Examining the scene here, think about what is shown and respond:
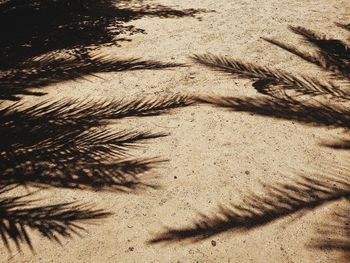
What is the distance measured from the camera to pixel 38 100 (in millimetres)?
5090

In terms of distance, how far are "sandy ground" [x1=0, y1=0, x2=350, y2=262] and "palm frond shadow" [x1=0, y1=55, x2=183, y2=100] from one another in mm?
233

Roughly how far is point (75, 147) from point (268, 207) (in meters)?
2.40

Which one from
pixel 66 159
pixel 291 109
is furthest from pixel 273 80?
pixel 66 159

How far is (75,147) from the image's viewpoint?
393cm

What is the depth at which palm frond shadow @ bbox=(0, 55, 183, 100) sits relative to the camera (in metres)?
5.49

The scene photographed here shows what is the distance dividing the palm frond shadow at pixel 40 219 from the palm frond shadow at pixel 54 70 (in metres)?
2.48

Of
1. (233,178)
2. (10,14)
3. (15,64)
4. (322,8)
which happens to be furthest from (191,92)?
(10,14)

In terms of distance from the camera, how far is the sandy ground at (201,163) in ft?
9.57

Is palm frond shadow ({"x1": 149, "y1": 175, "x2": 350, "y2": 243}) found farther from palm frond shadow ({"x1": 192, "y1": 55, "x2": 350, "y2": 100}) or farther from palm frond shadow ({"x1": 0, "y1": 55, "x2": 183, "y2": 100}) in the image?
palm frond shadow ({"x1": 0, "y1": 55, "x2": 183, "y2": 100})

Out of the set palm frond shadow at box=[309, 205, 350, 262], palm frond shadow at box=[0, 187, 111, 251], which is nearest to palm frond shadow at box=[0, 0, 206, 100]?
palm frond shadow at box=[0, 187, 111, 251]

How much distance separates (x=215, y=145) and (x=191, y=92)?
1303 mm

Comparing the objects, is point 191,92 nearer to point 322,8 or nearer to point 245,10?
point 245,10

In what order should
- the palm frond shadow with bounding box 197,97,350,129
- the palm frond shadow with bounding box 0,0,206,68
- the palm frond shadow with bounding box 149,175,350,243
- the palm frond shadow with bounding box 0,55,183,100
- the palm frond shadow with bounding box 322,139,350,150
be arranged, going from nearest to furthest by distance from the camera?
the palm frond shadow with bounding box 149,175,350,243 → the palm frond shadow with bounding box 322,139,350,150 → the palm frond shadow with bounding box 197,97,350,129 → the palm frond shadow with bounding box 0,55,183,100 → the palm frond shadow with bounding box 0,0,206,68

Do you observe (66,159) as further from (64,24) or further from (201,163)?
(64,24)
